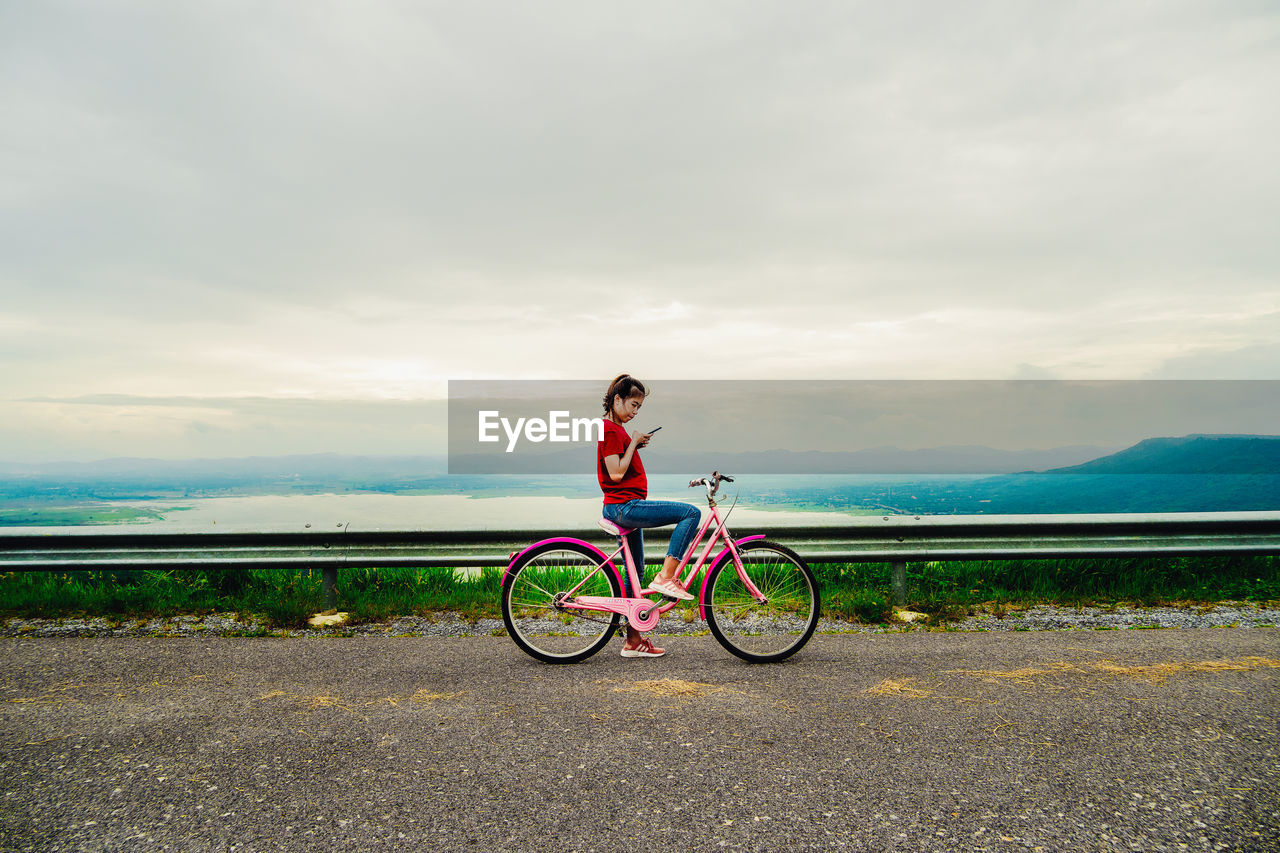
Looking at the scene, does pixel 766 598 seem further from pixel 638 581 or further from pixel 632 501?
pixel 632 501

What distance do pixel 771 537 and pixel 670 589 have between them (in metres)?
1.58

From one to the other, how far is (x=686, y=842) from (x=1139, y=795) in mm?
2013

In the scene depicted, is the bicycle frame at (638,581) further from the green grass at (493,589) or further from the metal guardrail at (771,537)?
the green grass at (493,589)

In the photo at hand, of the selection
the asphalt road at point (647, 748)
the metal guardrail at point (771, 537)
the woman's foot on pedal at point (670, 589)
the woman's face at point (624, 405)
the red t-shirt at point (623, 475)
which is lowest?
the asphalt road at point (647, 748)

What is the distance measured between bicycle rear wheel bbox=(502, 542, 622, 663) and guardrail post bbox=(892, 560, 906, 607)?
2.71m

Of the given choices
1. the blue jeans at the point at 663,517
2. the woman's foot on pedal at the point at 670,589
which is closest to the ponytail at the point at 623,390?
the blue jeans at the point at 663,517

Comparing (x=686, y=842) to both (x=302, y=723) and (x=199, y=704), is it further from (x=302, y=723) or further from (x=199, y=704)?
(x=199, y=704)

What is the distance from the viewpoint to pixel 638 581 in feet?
17.4

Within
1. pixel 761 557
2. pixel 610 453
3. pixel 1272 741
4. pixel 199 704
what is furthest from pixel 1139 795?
pixel 199 704

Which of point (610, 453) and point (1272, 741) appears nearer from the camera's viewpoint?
point (1272, 741)

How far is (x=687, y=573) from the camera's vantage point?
5.45 m

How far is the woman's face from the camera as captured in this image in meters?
5.35

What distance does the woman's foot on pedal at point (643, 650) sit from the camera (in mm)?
5211

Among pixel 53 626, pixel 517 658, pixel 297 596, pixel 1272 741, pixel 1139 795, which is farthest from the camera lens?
pixel 297 596
